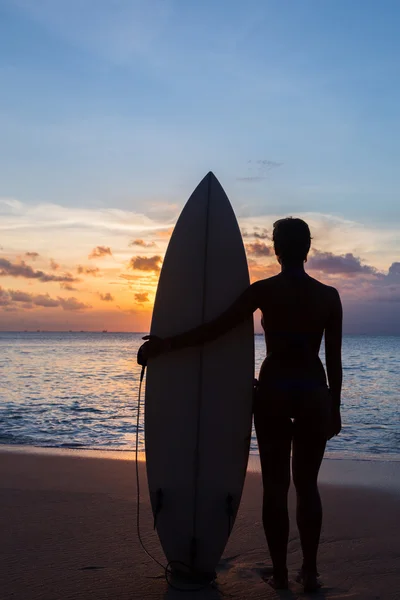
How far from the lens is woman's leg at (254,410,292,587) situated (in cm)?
271

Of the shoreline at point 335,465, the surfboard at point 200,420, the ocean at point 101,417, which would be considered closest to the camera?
the surfboard at point 200,420

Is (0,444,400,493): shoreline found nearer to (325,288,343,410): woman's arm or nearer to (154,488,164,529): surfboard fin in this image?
(154,488,164,529): surfboard fin

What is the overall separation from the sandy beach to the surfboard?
0.28m

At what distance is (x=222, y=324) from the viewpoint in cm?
292

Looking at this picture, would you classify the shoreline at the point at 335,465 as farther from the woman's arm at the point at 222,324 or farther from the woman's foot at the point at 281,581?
the woman's arm at the point at 222,324

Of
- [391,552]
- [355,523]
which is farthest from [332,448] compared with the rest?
[391,552]

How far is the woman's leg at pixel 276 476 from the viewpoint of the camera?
271 cm

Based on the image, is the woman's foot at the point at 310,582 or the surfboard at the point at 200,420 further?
the surfboard at the point at 200,420

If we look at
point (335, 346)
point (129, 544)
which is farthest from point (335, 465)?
point (335, 346)

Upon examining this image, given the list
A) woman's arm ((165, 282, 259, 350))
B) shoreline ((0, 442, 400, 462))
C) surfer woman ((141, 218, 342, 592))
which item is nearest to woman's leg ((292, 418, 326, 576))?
surfer woman ((141, 218, 342, 592))

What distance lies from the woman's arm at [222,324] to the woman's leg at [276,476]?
17.4 inches

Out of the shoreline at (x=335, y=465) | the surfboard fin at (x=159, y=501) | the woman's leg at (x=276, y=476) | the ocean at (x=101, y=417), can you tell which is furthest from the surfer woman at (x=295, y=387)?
the ocean at (x=101, y=417)

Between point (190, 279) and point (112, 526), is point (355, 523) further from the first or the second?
point (190, 279)

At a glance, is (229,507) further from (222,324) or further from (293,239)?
(293,239)
